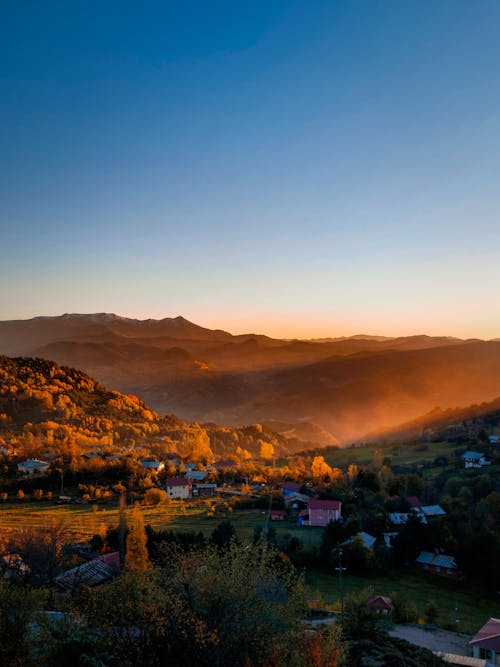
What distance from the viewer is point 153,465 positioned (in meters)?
54.9

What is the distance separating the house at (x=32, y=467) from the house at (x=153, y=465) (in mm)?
9263

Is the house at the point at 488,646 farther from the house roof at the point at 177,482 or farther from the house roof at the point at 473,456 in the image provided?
the house roof at the point at 473,456

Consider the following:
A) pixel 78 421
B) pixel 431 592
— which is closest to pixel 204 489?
pixel 78 421

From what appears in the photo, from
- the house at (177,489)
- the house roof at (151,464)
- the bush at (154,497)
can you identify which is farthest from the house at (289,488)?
the house roof at (151,464)

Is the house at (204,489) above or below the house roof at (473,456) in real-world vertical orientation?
below

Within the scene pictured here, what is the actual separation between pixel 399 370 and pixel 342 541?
15809cm

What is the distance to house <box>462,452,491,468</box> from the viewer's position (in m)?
51.7

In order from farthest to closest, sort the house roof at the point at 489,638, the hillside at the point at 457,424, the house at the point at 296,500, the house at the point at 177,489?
the hillside at the point at 457,424 < the house at the point at 177,489 < the house at the point at 296,500 < the house roof at the point at 489,638

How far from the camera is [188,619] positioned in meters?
10.4

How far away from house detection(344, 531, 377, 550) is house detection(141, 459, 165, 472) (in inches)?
956

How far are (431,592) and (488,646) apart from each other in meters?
9.33

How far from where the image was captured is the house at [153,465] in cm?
5410

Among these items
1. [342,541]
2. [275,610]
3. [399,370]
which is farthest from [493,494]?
[399,370]

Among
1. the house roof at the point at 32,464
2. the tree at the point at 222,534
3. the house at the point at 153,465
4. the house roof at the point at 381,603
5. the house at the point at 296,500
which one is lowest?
the house at the point at 296,500
